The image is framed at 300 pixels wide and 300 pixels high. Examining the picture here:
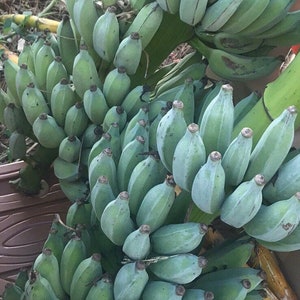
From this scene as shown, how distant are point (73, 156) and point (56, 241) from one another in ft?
0.56

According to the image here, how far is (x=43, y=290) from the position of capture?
774mm

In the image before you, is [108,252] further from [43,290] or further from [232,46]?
[232,46]

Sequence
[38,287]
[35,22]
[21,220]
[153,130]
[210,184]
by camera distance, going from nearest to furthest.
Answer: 1. [210,184]
2. [38,287]
3. [153,130]
4. [21,220]
5. [35,22]

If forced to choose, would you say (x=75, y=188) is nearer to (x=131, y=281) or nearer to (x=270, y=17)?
(x=131, y=281)

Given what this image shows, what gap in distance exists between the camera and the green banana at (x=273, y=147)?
666mm

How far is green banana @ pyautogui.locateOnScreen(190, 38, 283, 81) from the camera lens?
3.03ft

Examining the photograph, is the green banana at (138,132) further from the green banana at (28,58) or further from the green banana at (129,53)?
the green banana at (28,58)

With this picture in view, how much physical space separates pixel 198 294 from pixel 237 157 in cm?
18

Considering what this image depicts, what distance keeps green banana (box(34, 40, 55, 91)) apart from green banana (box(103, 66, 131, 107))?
4.7 inches

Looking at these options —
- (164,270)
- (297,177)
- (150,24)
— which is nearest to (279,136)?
(297,177)

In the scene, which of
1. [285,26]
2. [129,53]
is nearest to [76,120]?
[129,53]

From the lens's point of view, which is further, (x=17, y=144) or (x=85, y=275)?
(x=17, y=144)

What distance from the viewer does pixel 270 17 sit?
0.86 m

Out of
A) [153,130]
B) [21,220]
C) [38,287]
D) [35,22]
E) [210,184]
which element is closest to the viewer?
[210,184]
